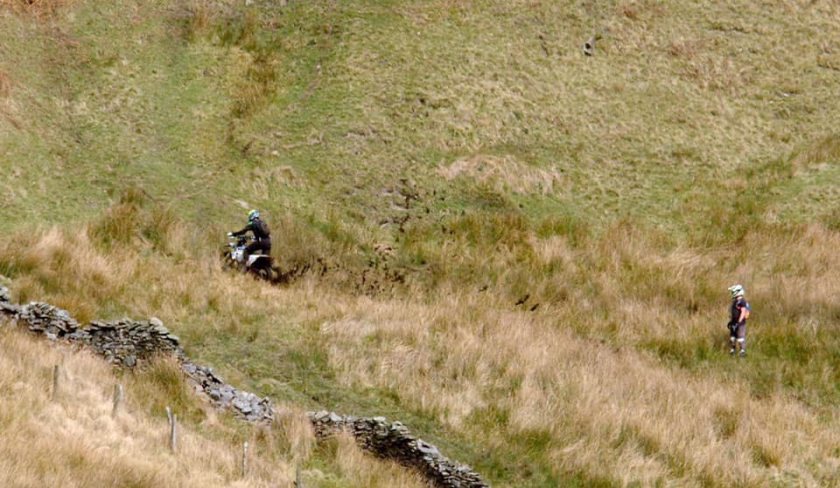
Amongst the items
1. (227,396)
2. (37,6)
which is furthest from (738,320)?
(37,6)

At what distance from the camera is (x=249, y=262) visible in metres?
20.9

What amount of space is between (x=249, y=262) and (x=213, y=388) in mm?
5999

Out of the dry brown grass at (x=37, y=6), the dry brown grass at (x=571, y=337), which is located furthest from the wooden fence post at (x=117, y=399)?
the dry brown grass at (x=37, y=6)

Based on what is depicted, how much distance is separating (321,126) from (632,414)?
14.3 meters

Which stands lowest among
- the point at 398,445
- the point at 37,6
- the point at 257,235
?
the point at 398,445

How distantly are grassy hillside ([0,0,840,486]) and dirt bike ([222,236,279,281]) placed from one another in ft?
1.63

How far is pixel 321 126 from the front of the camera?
27.5 meters

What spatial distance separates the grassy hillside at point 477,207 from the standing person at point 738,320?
42cm

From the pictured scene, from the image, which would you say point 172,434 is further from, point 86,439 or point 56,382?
point 56,382

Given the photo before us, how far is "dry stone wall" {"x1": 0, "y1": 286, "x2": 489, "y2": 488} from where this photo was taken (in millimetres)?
14164

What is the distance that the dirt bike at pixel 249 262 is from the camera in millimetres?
20953

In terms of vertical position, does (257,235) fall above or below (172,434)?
above

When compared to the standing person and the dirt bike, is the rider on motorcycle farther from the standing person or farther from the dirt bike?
the standing person

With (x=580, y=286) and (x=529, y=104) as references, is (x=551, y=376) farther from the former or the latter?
(x=529, y=104)
